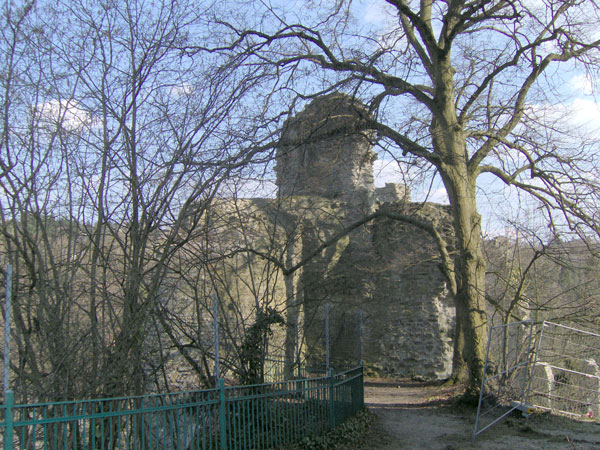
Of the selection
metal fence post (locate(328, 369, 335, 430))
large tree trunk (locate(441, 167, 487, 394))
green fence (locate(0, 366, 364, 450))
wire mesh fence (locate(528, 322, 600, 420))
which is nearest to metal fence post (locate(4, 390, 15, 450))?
green fence (locate(0, 366, 364, 450))

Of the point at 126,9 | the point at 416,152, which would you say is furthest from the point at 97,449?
the point at 416,152

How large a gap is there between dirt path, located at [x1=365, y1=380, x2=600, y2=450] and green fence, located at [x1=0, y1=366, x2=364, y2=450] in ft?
2.97

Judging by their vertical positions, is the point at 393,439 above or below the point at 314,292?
below

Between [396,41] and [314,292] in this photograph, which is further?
[314,292]

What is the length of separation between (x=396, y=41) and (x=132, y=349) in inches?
284

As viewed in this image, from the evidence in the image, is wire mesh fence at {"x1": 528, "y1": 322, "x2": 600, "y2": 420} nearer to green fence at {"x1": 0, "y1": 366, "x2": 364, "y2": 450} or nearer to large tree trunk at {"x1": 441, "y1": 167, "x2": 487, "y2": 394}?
large tree trunk at {"x1": 441, "y1": 167, "x2": 487, "y2": 394}

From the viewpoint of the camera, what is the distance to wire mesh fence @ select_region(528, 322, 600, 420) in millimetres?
8461

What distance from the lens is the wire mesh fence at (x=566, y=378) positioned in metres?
8.46

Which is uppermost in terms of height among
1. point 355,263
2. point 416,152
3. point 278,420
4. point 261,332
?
point 416,152

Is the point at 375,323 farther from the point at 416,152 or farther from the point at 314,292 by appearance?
the point at 416,152

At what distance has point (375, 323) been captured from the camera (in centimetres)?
1555

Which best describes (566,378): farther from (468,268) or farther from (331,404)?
(331,404)

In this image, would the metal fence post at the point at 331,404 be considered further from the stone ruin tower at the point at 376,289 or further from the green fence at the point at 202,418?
the stone ruin tower at the point at 376,289

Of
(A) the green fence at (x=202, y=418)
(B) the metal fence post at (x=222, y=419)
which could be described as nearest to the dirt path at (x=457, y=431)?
(A) the green fence at (x=202, y=418)
